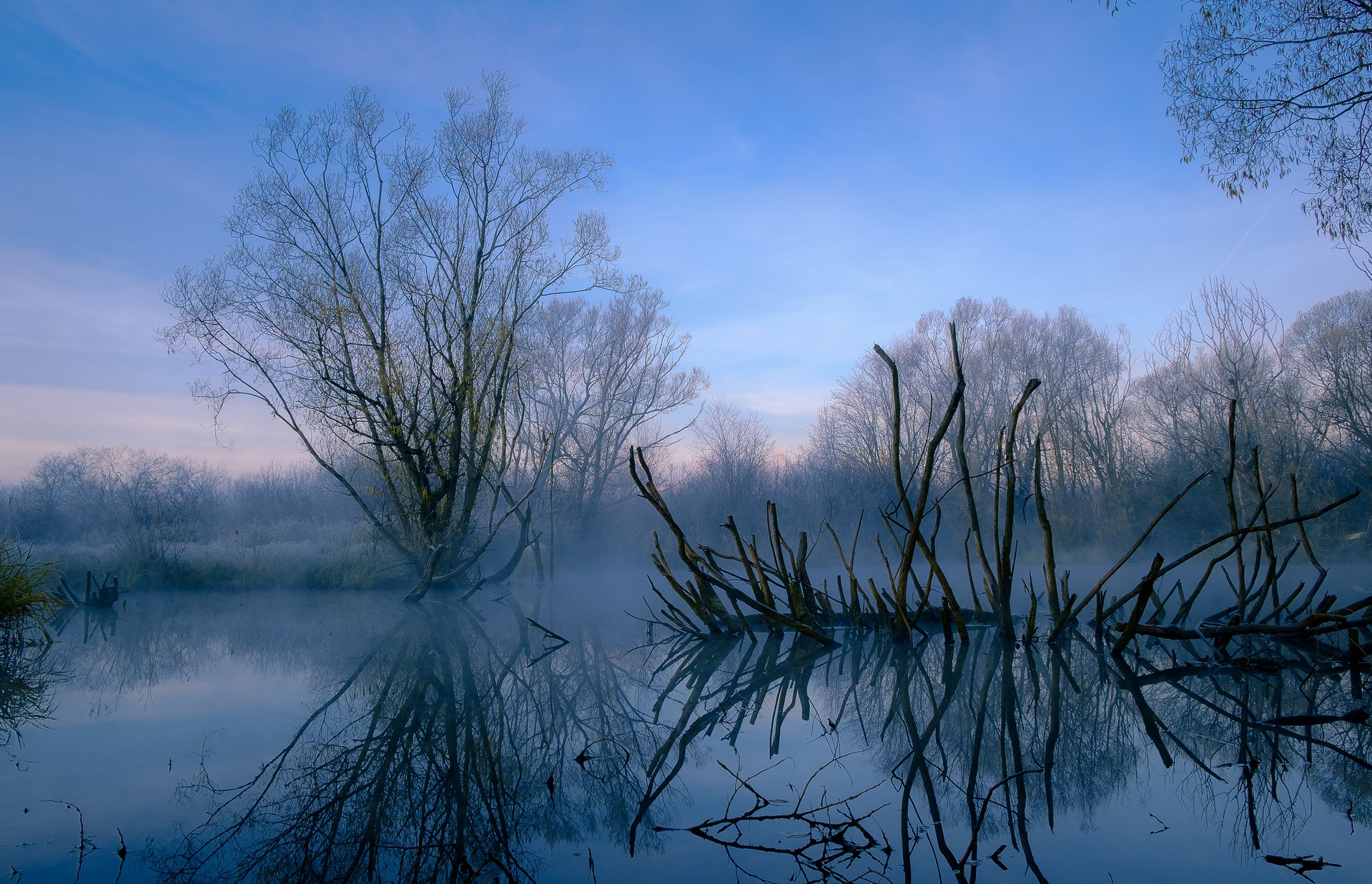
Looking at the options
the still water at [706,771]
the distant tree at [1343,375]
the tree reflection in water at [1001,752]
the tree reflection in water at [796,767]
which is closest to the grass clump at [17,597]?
the still water at [706,771]

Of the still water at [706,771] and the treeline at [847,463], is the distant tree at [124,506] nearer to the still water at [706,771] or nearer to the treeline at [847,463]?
the treeline at [847,463]

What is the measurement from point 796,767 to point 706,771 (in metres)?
0.29

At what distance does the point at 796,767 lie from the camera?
2369 millimetres

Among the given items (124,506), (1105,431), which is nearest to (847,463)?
(1105,431)

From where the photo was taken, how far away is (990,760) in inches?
93.1

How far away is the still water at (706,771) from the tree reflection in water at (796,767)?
0.04 feet

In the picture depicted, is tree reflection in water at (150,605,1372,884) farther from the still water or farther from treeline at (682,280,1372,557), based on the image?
treeline at (682,280,1372,557)

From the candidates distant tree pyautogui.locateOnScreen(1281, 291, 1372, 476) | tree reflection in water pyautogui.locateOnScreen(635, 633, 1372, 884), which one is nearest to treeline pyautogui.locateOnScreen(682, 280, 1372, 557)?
distant tree pyautogui.locateOnScreen(1281, 291, 1372, 476)

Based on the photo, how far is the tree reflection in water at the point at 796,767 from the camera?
1.77 m

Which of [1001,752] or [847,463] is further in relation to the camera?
[847,463]

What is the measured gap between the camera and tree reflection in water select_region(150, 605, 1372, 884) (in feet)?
5.80

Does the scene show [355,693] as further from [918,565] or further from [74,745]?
[918,565]

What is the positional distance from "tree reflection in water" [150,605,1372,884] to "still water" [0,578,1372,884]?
12 mm

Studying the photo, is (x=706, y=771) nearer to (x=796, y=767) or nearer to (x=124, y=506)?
(x=796, y=767)
